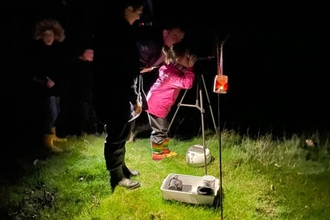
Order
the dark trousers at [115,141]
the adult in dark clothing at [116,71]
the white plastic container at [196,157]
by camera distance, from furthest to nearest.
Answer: the white plastic container at [196,157] < the dark trousers at [115,141] < the adult in dark clothing at [116,71]

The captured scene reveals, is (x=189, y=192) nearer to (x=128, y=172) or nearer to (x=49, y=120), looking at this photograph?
(x=128, y=172)

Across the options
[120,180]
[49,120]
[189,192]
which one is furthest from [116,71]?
[49,120]

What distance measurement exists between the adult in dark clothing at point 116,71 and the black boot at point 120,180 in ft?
0.81

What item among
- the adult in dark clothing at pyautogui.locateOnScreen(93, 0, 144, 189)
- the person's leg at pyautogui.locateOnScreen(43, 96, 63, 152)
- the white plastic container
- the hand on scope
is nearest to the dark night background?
the hand on scope

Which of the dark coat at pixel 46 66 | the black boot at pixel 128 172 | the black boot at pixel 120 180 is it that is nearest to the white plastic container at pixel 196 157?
the black boot at pixel 128 172

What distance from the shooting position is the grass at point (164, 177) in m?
4.11

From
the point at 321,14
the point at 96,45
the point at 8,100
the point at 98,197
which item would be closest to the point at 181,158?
the point at 98,197

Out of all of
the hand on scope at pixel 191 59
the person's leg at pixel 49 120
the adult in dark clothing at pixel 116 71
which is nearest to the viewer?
the adult in dark clothing at pixel 116 71

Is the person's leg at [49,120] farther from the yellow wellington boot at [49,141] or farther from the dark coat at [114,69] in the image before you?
the dark coat at [114,69]

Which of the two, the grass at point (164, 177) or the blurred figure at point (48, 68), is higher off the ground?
the blurred figure at point (48, 68)

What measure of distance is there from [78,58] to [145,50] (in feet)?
3.73

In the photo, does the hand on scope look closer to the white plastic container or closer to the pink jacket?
the pink jacket

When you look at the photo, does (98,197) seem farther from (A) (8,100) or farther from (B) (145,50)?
(A) (8,100)

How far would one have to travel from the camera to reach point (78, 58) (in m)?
5.82
